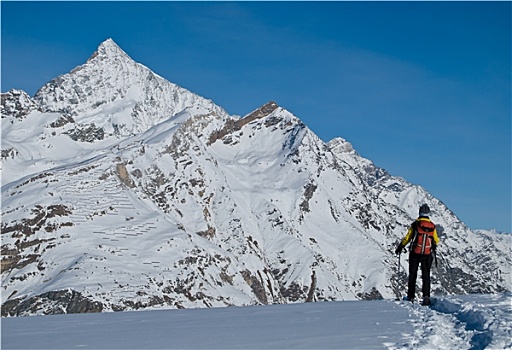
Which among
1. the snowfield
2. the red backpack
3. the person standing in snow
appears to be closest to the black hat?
the person standing in snow

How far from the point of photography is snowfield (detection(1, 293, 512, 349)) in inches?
512

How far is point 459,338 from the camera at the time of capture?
13.5 meters

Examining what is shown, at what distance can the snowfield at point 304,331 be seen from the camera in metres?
13.0

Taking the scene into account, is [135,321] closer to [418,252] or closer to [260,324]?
[260,324]

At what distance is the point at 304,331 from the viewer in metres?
15.0

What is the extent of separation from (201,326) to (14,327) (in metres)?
6.00

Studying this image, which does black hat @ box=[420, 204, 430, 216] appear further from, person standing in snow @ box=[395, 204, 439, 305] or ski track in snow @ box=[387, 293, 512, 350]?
ski track in snow @ box=[387, 293, 512, 350]

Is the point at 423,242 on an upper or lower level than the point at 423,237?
lower

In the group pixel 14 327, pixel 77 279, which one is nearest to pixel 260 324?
pixel 14 327

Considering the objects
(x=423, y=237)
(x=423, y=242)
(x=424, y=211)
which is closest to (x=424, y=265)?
(x=423, y=242)

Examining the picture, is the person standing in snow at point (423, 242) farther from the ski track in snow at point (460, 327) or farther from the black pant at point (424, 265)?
the ski track in snow at point (460, 327)

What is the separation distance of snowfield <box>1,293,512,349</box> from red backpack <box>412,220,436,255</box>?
7.73 ft

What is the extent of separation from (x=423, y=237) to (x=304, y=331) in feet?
27.8

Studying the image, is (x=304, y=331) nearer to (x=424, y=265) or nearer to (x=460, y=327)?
(x=460, y=327)
